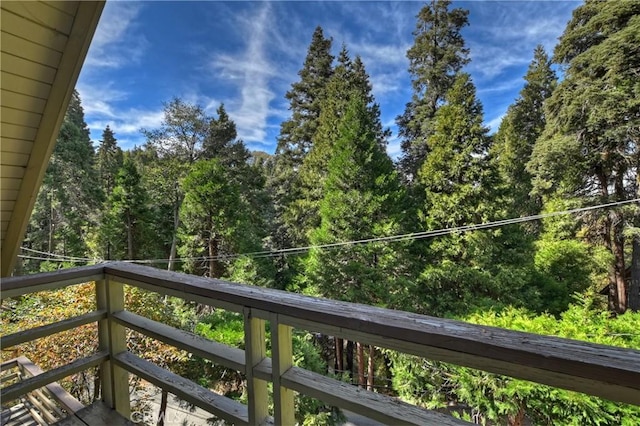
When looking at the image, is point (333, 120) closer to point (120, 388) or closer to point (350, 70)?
point (350, 70)

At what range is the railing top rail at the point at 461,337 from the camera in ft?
1.52

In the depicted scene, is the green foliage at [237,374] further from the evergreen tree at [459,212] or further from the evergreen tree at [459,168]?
the evergreen tree at [459,168]

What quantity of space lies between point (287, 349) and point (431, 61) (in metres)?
13.5

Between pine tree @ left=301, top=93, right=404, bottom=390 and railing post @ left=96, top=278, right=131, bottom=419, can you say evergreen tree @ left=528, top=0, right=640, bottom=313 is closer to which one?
pine tree @ left=301, top=93, right=404, bottom=390

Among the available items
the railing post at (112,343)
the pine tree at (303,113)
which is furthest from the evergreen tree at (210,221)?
the railing post at (112,343)

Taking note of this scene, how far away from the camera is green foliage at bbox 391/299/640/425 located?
3.49m

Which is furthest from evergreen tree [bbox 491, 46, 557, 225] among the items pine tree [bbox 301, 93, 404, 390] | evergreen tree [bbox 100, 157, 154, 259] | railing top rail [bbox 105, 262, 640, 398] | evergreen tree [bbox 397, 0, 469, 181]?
evergreen tree [bbox 100, 157, 154, 259]

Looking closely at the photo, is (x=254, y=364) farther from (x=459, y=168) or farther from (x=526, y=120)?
(x=526, y=120)

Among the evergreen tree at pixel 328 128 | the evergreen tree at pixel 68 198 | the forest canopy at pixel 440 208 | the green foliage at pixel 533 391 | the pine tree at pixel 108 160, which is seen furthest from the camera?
the pine tree at pixel 108 160

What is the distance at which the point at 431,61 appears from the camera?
471 inches

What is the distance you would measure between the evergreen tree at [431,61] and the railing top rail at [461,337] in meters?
11.3

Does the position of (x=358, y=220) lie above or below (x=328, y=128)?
below

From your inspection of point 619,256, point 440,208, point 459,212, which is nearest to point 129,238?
point 440,208

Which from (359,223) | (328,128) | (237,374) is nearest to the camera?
(237,374)
